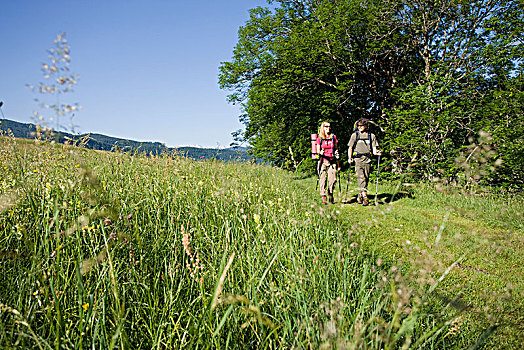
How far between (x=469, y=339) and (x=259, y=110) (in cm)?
1881

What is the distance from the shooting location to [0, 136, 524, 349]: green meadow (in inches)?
56.2

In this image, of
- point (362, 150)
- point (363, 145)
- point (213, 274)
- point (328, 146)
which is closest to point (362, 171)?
point (362, 150)

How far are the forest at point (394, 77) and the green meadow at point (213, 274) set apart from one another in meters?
3.66

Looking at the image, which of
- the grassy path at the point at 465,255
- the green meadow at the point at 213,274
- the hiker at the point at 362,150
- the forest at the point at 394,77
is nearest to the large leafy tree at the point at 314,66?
the forest at the point at 394,77

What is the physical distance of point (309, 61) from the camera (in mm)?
15945

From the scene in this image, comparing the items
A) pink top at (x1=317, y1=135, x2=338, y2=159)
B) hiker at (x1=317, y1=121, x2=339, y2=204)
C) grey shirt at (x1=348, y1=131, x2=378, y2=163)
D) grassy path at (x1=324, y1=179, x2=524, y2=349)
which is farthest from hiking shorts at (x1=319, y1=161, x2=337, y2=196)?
grassy path at (x1=324, y1=179, x2=524, y2=349)

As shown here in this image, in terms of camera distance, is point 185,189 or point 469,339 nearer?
point 469,339

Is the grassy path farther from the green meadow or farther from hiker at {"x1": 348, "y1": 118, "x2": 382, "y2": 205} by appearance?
hiker at {"x1": 348, "y1": 118, "x2": 382, "y2": 205}

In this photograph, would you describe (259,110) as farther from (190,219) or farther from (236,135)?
(190,219)

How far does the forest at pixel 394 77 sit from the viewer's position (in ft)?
33.7

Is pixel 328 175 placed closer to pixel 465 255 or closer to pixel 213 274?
pixel 213 274

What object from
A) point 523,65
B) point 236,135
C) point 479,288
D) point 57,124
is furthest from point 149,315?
point 236,135

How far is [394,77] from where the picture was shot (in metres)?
16.1

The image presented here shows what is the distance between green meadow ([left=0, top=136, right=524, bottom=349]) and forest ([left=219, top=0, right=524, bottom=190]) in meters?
3.66
